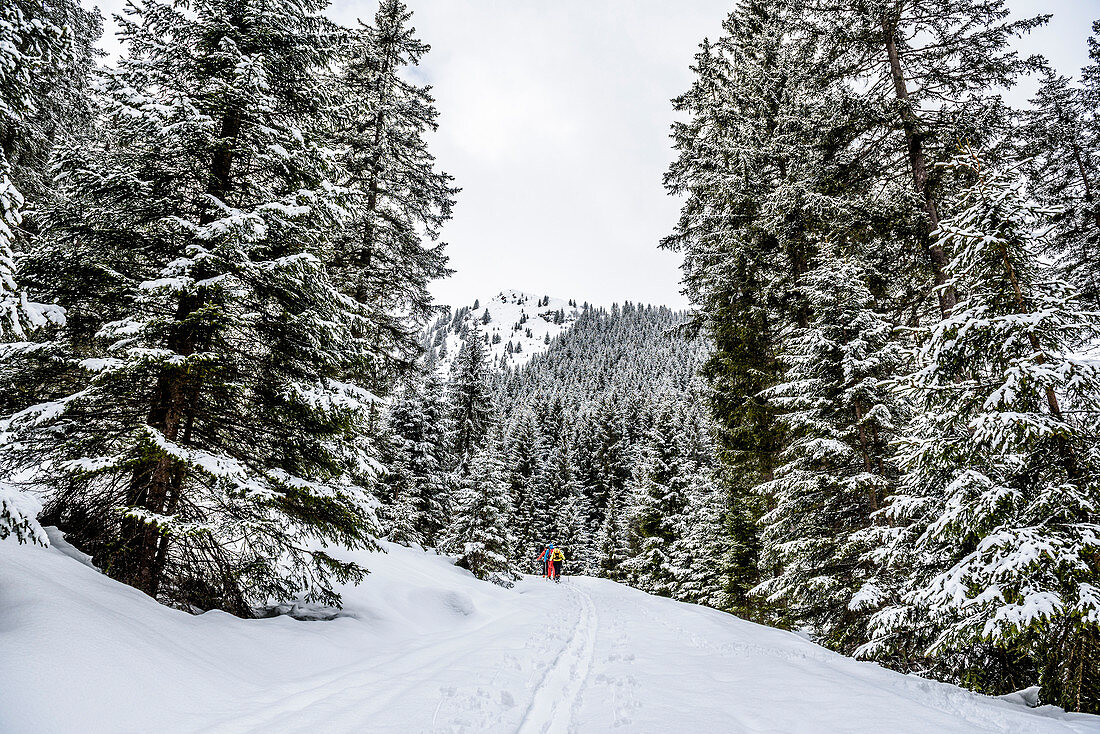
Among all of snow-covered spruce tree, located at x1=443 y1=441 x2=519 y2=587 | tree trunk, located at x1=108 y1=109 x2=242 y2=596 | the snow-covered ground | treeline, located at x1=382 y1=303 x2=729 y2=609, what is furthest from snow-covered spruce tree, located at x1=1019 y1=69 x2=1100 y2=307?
tree trunk, located at x1=108 y1=109 x2=242 y2=596

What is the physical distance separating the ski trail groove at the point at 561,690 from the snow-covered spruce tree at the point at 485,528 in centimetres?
1227

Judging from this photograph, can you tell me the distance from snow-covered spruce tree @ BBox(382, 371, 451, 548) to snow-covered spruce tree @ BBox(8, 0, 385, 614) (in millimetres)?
15808

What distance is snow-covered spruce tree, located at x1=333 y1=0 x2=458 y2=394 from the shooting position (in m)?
15.0

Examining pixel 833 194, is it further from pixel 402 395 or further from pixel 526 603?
pixel 402 395

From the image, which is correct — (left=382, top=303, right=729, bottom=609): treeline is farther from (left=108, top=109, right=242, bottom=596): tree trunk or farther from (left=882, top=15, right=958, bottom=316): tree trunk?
(left=882, top=15, right=958, bottom=316): tree trunk

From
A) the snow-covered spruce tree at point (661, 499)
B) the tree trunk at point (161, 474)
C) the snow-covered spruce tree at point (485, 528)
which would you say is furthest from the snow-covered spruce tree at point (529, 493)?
the tree trunk at point (161, 474)

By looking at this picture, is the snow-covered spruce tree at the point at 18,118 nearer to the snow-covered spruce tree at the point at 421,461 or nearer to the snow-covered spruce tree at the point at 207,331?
the snow-covered spruce tree at the point at 207,331

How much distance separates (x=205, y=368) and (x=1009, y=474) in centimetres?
1140

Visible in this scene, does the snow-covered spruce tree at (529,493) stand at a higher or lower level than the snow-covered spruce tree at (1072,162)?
lower

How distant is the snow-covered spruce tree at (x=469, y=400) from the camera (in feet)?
103

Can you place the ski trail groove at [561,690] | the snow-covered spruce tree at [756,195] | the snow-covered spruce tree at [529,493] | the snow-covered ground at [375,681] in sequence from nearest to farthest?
1. the snow-covered ground at [375,681]
2. the ski trail groove at [561,690]
3. the snow-covered spruce tree at [756,195]
4. the snow-covered spruce tree at [529,493]

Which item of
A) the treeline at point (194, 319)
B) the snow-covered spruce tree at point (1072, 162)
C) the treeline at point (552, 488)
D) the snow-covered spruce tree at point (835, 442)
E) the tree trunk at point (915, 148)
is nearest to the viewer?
the treeline at point (194, 319)

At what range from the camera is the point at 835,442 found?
37.2 feet

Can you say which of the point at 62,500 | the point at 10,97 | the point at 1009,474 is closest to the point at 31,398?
the point at 62,500
